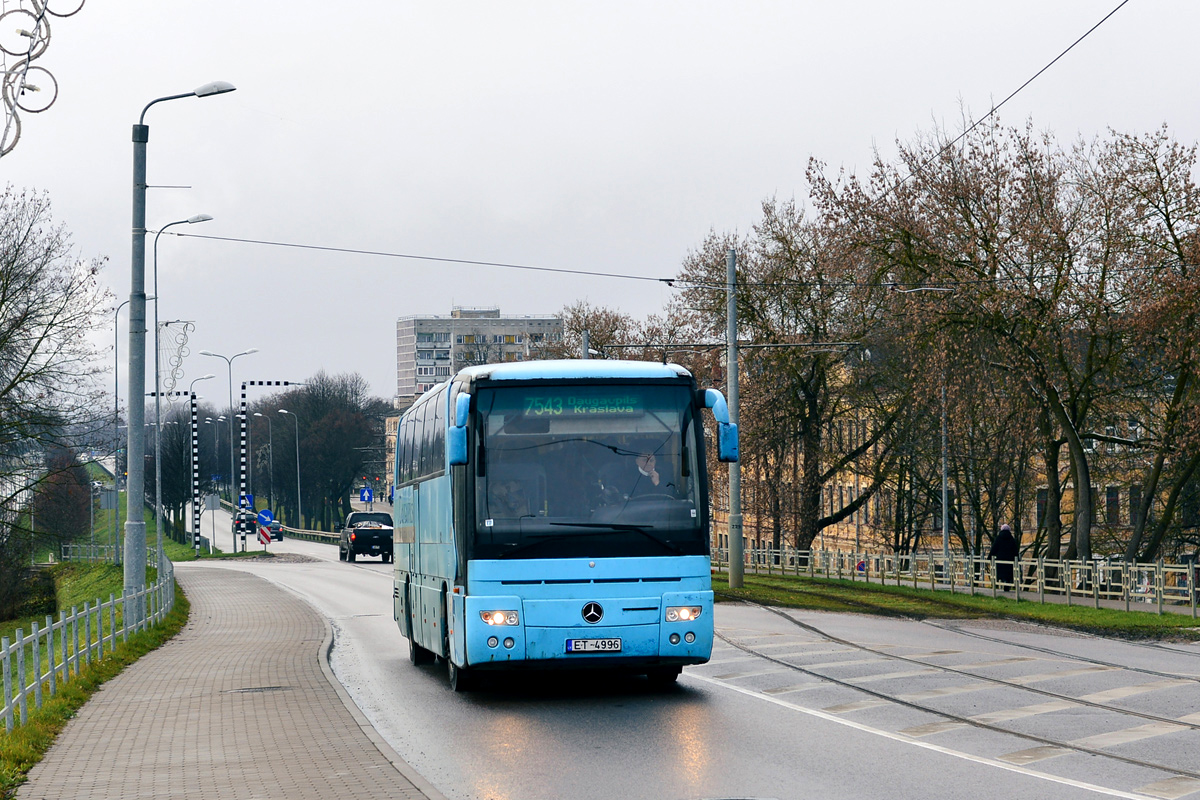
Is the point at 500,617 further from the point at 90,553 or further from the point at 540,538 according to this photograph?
the point at 90,553

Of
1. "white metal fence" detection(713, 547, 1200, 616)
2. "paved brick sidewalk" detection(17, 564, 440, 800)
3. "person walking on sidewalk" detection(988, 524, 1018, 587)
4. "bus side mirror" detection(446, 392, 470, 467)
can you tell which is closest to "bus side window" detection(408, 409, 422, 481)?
"paved brick sidewalk" detection(17, 564, 440, 800)

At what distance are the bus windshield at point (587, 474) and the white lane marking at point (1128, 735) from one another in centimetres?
388

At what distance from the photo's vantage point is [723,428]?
1307 cm

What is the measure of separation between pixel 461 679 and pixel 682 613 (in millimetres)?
2708

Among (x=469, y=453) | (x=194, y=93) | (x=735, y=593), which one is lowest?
(x=735, y=593)

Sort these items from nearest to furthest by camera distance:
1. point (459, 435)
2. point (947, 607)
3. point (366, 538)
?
point (459, 435) < point (947, 607) < point (366, 538)

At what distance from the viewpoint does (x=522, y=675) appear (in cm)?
1544

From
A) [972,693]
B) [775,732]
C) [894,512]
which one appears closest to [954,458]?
[894,512]

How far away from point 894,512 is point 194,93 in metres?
40.7

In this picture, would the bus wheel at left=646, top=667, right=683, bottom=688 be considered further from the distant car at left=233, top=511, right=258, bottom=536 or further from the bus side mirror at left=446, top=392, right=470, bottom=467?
the distant car at left=233, top=511, right=258, bottom=536

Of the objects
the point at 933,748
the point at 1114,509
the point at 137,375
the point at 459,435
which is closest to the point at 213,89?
the point at 137,375

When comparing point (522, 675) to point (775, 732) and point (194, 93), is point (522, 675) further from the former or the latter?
point (194, 93)

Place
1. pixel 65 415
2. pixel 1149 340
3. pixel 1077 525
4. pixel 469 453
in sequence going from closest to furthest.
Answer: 1. pixel 469 453
2. pixel 1149 340
3. pixel 1077 525
4. pixel 65 415

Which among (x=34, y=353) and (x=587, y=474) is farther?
(x=34, y=353)
